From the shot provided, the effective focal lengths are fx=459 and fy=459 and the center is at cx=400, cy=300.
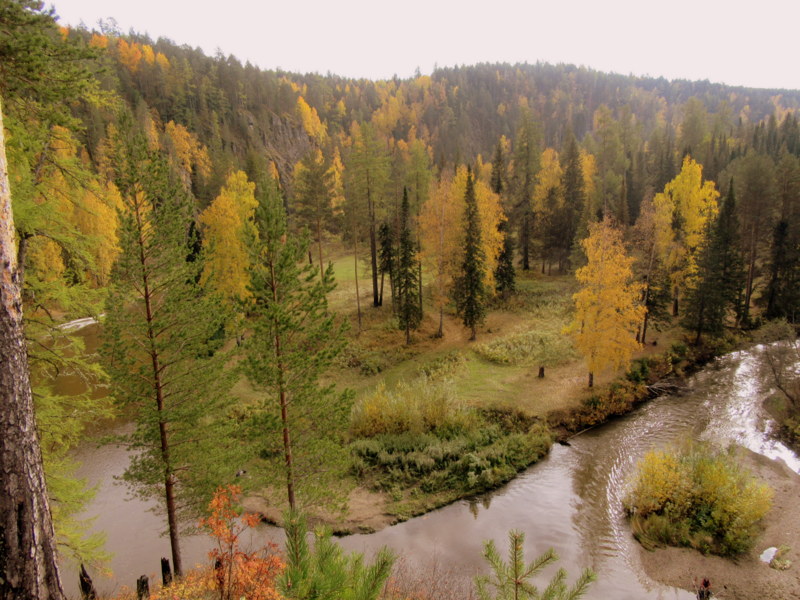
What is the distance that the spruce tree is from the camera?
2938 centimetres

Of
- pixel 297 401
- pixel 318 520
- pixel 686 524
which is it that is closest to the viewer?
pixel 297 401

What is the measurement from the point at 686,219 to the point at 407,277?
2061 centimetres

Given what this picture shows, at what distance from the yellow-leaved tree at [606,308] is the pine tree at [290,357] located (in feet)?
48.7

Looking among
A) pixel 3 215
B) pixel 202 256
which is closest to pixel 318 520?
pixel 202 256

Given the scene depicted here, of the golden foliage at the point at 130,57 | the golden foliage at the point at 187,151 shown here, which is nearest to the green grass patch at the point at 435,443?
the golden foliage at the point at 187,151

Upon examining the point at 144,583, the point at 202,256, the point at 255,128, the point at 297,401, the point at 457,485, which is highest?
the point at 255,128

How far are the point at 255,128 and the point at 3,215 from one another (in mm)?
98738

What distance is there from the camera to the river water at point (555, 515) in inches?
555

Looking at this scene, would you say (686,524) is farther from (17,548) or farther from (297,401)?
(17,548)

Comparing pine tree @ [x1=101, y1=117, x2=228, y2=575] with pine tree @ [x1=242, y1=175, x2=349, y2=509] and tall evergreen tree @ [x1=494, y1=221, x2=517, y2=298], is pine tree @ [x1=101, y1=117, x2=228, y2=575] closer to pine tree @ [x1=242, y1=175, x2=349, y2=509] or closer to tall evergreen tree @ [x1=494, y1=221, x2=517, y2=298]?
pine tree @ [x1=242, y1=175, x2=349, y2=509]

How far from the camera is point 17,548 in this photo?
3932 millimetres

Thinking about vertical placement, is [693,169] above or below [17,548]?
above

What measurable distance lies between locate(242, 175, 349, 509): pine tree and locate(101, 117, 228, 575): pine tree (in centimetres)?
143

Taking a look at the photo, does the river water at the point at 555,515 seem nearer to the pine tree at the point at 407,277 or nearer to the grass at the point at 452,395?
the grass at the point at 452,395
